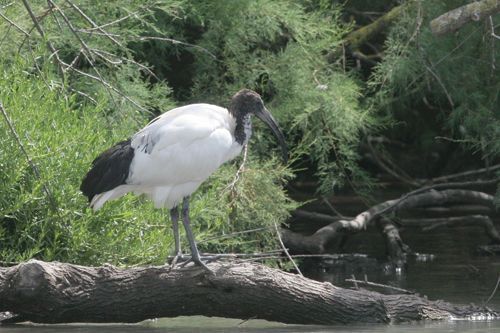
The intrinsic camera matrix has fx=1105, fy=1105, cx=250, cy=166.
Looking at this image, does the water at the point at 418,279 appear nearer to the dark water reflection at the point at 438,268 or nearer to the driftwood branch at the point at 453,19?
the dark water reflection at the point at 438,268

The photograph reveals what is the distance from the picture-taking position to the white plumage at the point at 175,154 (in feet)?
24.4

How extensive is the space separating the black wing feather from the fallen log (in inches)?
22.7

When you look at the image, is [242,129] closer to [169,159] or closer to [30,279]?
[169,159]

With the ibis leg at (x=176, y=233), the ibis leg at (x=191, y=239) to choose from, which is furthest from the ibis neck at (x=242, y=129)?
the ibis leg at (x=176, y=233)

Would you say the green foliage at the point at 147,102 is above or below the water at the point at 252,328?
above

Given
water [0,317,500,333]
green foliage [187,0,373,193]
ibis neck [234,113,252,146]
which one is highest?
green foliage [187,0,373,193]

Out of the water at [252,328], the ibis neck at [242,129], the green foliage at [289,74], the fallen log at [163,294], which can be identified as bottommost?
the water at [252,328]

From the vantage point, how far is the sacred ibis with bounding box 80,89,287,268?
7.30m

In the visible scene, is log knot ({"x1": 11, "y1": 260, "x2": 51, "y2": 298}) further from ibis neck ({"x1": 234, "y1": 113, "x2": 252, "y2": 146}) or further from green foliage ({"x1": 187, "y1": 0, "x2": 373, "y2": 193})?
green foliage ({"x1": 187, "y1": 0, "x2": 373, "y2": 193})

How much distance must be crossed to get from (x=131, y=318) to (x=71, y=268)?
1.65 ft

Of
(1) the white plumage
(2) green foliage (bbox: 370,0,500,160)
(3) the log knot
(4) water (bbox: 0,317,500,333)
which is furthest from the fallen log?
(2) green foliage (bbox: 370,0,500,160)

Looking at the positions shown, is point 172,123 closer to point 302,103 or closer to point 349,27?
point 302,103

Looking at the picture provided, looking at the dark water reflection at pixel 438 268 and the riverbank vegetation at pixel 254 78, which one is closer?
the riverbank vegetation at pixel 254 78

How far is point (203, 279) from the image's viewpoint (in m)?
6.80
